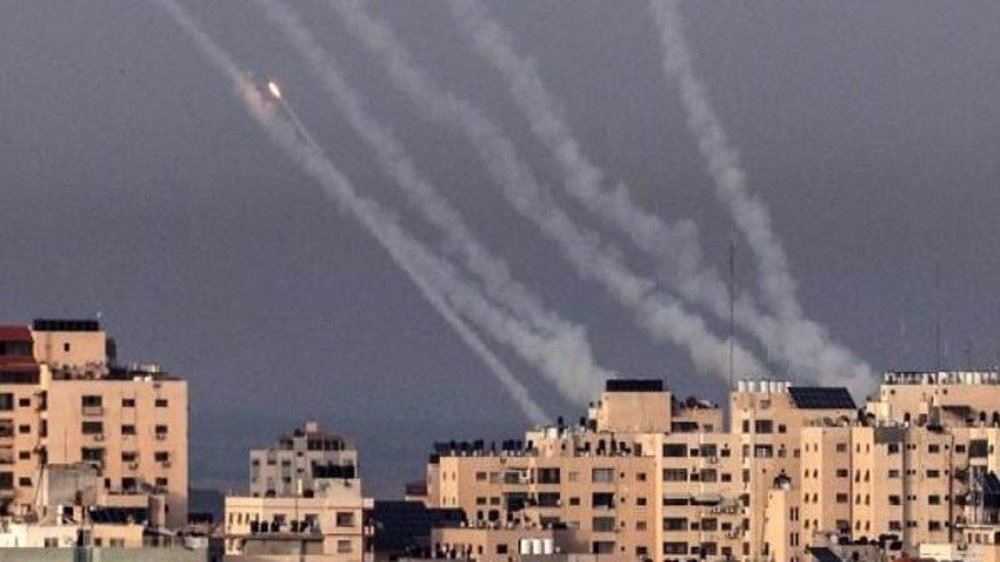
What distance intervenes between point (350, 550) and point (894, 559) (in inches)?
554

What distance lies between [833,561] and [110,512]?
61.9ft

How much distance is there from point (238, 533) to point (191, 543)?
Answer: 1090cm

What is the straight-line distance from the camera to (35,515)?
651 feet

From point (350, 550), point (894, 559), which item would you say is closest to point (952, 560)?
point (894, 559)

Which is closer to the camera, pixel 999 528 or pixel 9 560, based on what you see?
pixel 9 560

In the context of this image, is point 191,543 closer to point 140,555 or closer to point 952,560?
point 140,555

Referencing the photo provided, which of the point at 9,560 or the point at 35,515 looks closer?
the point at 9,560

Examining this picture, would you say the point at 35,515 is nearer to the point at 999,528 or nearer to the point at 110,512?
the point at 110,512

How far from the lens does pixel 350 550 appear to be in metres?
198

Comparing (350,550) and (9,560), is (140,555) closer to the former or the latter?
(9,560)

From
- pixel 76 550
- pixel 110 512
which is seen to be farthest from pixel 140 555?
pixel 110 512

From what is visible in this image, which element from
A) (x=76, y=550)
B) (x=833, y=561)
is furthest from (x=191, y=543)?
(x=833, y=561)

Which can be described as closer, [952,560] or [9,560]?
[9,560]

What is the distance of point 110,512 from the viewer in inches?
7805
